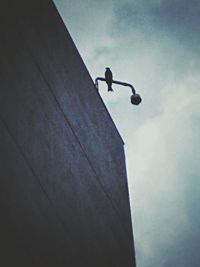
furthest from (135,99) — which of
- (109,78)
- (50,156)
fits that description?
(50,156)

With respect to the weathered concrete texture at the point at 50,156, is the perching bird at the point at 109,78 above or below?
above

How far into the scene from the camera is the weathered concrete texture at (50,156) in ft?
11.8

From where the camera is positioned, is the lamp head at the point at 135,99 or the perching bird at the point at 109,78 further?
the perching bird at the point at 109,78

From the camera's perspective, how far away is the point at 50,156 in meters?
4.64

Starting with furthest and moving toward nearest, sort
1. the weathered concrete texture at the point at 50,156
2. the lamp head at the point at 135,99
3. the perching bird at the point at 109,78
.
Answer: the perching bird at the point at 109,78
the lamp head at the point at 135,99
the weathered concrete texture at the point at 50,156

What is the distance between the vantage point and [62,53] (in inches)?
241

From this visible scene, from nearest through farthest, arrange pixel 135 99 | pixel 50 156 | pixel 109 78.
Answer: pixel 50 156
pixel 135 99
pixel 109 78

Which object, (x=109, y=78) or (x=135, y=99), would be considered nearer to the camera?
(x=135, y=99)

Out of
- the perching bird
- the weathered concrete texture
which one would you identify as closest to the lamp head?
the perching bird

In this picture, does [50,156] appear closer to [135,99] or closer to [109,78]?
[135,99]

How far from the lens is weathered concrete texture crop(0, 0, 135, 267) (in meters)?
3.60

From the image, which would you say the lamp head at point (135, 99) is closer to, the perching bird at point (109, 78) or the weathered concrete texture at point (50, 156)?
the perching bird at point (109, 78)

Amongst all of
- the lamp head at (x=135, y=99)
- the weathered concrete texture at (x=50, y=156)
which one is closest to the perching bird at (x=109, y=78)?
the lamp head at (x=135, y=99)

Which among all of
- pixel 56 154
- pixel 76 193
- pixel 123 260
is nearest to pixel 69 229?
pixel 76 193
